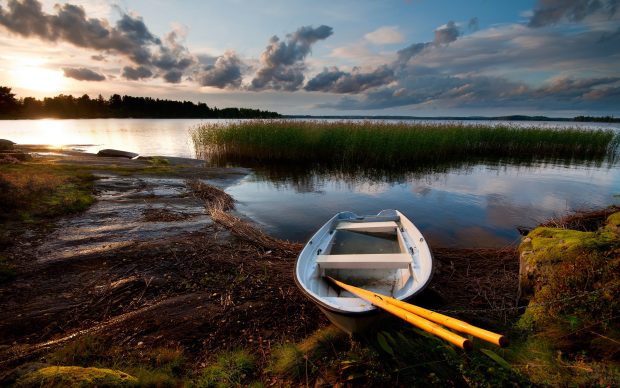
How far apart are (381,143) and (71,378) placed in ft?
65.6

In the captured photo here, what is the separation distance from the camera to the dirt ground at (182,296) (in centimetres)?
393

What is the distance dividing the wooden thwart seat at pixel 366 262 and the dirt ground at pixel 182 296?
709mm

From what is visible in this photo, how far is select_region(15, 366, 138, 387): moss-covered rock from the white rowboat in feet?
6.62

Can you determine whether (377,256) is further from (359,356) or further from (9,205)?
(9,205)

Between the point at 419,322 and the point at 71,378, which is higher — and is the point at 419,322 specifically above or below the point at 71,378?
above

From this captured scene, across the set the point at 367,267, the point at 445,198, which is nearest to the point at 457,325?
the point at 367,267

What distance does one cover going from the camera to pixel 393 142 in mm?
20672

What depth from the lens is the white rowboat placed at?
3.42 metres

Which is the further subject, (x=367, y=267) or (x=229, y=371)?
(x=367, y=267)

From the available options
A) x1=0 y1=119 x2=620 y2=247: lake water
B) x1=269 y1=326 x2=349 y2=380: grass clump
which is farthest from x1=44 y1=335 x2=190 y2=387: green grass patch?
x1=0 y1=119 x2=620 y2=247: lake water

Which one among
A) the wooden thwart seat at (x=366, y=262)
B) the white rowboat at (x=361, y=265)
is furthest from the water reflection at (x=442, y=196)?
the wooden thwart seat at (x=366, y=262)

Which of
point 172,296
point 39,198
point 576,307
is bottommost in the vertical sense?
point 172,296

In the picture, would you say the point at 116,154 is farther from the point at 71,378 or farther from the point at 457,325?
the point at 457,325

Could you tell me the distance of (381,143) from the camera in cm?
2059
